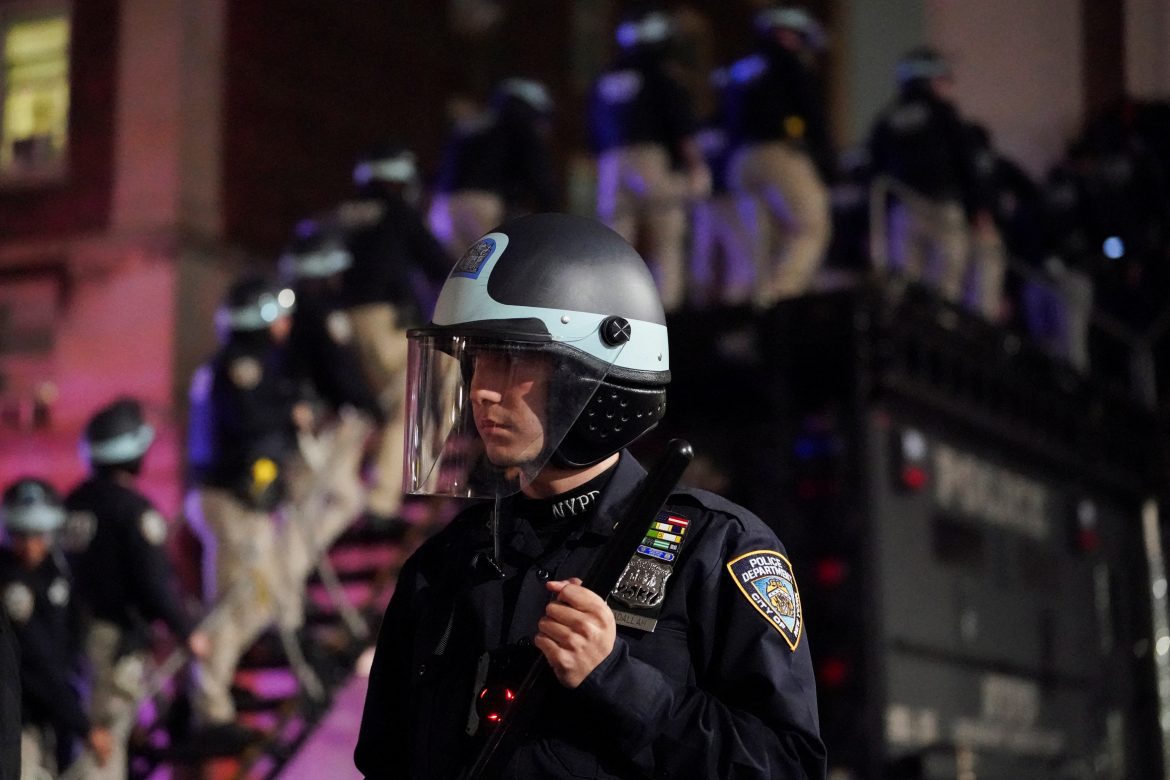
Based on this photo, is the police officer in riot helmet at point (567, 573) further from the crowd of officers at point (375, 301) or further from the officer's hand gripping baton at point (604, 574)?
the crowd of officers at point (375, 301)

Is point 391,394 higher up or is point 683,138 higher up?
point 683,138

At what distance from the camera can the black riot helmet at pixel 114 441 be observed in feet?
28.6

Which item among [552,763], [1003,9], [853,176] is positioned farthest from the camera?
[1003,9]

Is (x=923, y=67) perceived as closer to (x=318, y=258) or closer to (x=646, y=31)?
(x=646, y=31)

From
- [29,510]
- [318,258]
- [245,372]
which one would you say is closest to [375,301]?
[318,258]

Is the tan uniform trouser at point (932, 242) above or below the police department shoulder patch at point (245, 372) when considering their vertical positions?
above

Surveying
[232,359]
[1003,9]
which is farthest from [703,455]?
[1003,9]

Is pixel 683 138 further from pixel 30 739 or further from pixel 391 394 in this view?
pixel 30 739

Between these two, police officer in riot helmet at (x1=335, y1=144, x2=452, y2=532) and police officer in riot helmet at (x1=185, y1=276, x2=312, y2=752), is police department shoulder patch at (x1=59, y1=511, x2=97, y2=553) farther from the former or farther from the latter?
police officer in riot helmet at (x1=335, y1=144, x2=452, y2=532)

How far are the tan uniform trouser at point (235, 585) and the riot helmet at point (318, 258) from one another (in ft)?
5.52

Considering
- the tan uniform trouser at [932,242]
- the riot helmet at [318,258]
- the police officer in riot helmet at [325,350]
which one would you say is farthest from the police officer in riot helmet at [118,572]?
the tan uniform trouser at [932,242]

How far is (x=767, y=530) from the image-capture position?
2.93 m

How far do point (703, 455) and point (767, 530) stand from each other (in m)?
5.86

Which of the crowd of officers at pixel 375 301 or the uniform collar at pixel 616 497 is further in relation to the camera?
the crowd of officers at pixel 375 301
